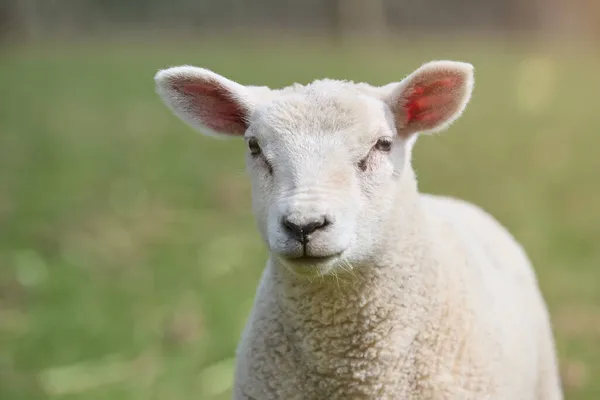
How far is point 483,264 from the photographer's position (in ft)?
12.2

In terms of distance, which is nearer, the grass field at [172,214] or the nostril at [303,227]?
the nostril at [303,227]

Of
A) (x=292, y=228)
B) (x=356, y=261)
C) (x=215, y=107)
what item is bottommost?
(x=356, y=261)

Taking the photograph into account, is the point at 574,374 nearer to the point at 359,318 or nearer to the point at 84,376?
the point at 359,318

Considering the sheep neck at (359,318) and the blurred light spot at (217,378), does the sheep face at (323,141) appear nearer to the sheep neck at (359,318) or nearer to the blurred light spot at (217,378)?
the sheep neck at (359,318)

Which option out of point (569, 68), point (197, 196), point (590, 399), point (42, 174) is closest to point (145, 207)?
point (197, 196)

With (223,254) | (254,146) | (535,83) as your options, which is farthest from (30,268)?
(535,83)

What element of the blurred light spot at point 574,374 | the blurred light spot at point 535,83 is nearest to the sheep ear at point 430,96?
the blurred light spot at point 574,374

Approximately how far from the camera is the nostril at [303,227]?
2.85m

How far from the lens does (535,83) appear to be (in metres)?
15.5

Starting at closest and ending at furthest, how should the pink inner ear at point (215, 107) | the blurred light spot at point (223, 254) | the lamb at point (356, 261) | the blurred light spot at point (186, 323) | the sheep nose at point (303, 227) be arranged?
1. the sheep nose at point (303, 227)
2. the lamb at point (356, 261)
3. the pink inner ear at point (215, 107)
4. the blurred light spot at point (186, 323)
5. the blurred light spot at point (223, 254)

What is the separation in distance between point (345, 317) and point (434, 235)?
0.50 metres

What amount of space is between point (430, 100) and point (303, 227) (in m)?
0.80

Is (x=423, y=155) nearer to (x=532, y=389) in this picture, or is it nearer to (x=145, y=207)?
(x=145, y=207)

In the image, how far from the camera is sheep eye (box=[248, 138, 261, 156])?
3.28m
